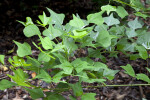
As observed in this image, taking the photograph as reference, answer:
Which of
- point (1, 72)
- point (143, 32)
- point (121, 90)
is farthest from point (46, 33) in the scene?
point (1, 72)

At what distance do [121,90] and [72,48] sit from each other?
153 cm

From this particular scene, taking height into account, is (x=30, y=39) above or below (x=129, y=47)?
below

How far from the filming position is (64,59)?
34.7 inches

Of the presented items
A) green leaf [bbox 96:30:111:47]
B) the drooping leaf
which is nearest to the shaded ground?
the drooping leaf


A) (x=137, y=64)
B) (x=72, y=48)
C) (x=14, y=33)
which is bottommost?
(x=137, y=64)

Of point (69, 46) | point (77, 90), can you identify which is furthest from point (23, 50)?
point (77, 90)

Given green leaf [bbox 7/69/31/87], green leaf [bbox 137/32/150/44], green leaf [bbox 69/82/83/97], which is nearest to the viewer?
green leaf [bbox 7/69/31/87]

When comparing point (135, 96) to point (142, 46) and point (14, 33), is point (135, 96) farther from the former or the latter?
point (14, 33)

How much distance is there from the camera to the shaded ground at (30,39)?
217 centimetres

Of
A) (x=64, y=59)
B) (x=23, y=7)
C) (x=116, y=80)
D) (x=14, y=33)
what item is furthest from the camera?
(x=23, y=7)

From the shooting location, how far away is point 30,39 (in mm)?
3225

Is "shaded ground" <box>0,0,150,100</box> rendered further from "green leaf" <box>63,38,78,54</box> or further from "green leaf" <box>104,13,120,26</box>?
"green leaf" <box>63,38,78,54</box>

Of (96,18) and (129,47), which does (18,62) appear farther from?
(129,47)

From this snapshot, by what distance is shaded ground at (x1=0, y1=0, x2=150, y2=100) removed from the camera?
85.6 inches
